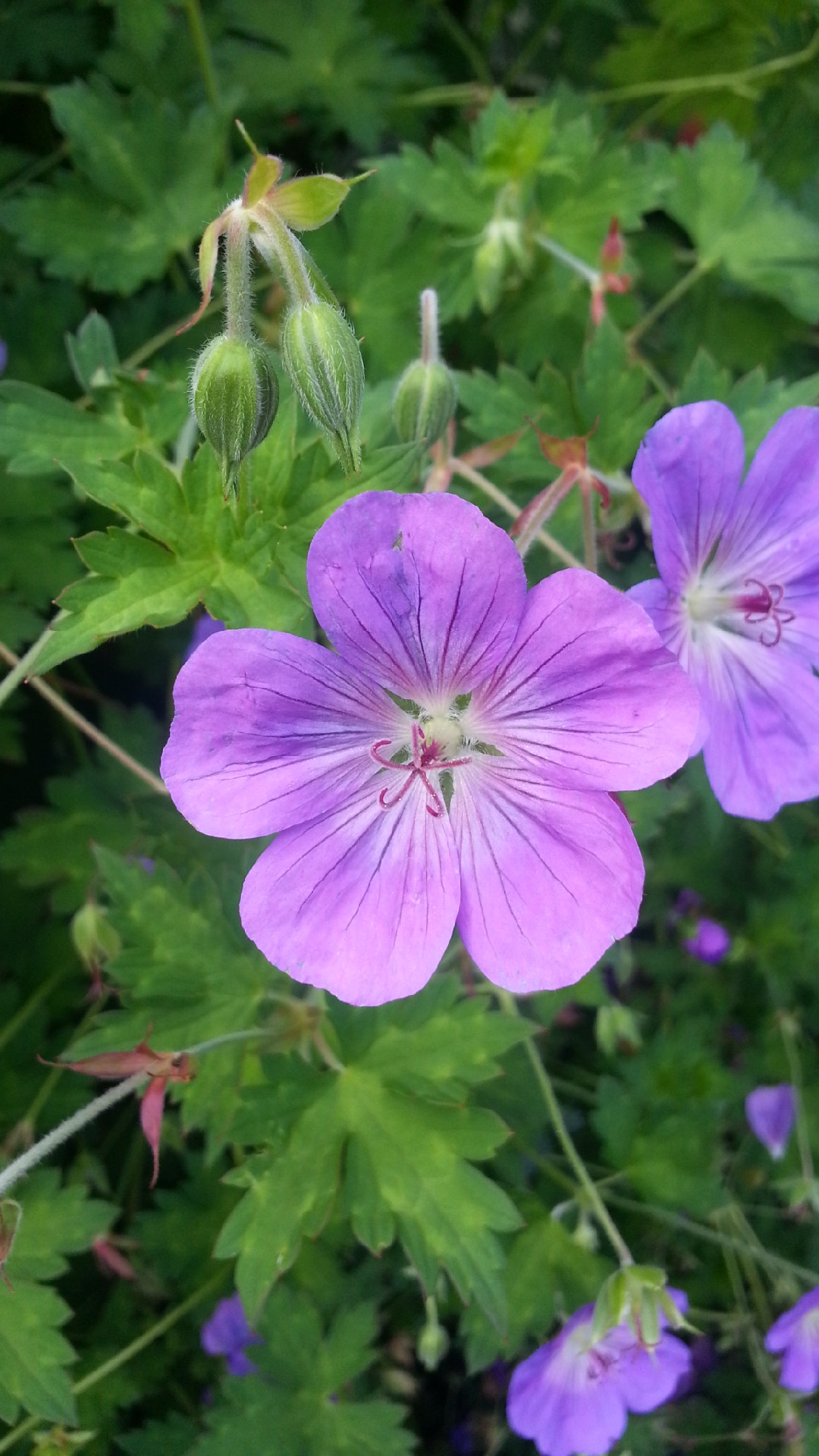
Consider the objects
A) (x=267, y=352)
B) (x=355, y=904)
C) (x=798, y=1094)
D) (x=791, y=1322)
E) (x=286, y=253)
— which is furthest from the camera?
(x=798, y=1094)

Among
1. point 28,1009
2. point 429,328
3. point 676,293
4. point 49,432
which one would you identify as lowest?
point 28,1009

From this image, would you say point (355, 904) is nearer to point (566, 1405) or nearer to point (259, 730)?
point (259, 730)

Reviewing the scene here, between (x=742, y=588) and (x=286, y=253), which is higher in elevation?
(x=286, y=253)

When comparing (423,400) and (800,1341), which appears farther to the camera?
(800,1341)

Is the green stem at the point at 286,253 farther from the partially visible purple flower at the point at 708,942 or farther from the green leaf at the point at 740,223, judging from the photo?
the partially visible purple flower at the point at 708,942

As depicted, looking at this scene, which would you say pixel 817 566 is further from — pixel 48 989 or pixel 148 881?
pixel 48 989

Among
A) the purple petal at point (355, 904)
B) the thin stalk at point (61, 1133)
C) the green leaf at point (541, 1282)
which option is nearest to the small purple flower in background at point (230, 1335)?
the green leaf at point (541, 1282)

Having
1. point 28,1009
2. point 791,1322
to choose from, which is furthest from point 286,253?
point 791,1322
